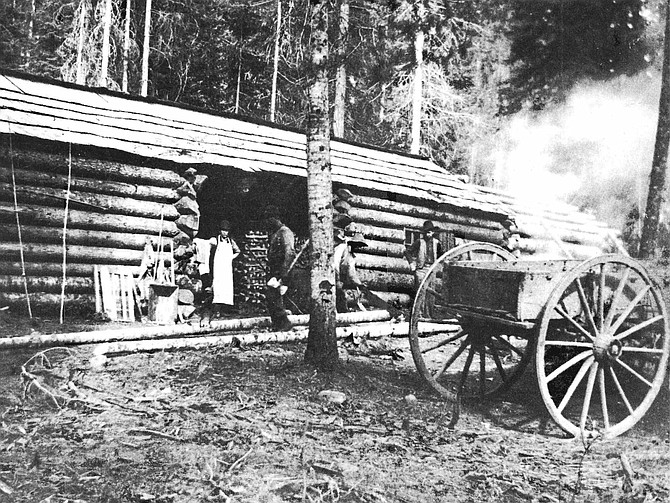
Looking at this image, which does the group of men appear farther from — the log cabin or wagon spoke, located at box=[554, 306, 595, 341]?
wagon spoke, located at box=[554, 306, 595, 341]

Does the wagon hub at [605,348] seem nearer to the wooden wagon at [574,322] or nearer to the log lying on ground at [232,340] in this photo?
the wooden wagon at [574,322]

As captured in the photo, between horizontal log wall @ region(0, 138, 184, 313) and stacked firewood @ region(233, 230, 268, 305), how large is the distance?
359cm

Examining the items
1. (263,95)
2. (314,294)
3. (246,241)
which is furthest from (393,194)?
(263,95)

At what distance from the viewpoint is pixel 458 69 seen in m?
16.9

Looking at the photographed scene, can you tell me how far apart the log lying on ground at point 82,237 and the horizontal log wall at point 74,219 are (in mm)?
14

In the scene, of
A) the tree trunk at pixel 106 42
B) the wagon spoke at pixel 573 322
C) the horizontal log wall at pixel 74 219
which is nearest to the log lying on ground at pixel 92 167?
the horizontal log wall at pixel 74 219

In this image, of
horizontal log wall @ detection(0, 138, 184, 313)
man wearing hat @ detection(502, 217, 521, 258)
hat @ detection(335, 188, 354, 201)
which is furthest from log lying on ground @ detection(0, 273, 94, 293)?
man wearing hat @ detection(502, 217, 521, 258)

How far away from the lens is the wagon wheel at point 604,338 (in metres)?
3.90

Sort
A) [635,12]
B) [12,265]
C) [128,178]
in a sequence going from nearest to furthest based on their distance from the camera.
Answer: [635,12]
[12,265]
[128,178]

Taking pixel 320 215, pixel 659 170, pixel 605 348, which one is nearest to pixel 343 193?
pixel 320 215

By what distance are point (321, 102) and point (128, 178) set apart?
4.91 metres

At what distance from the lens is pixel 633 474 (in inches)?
136

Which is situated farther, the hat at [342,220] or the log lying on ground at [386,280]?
the log lying on ground at [386,280]

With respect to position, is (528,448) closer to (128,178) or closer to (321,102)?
(321,102)
